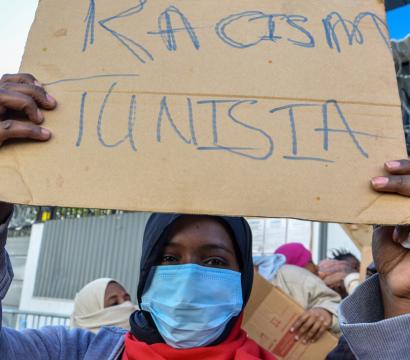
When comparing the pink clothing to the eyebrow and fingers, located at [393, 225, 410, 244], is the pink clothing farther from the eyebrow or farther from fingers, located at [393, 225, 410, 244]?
fingers, located at [393, 225, 410, 244]

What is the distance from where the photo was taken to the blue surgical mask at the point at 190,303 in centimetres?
157

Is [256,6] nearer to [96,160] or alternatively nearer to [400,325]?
[96,160]

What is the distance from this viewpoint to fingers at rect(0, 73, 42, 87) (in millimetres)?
1231

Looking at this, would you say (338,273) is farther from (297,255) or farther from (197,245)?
(197,245)

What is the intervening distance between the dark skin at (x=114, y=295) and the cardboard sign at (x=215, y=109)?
2.58 metres

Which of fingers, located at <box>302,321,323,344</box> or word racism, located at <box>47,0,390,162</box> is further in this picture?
fingers, located at <box>302,321,323,344</box>

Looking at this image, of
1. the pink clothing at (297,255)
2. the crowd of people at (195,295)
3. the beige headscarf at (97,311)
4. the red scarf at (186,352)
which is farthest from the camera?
the pink clothing at (297,255)

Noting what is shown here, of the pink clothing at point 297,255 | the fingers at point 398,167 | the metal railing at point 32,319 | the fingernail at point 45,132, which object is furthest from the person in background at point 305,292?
the metal railing at point 32,319

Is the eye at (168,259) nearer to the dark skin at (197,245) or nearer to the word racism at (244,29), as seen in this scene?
the dark skin at (197,245)

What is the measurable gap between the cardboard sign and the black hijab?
515 mm

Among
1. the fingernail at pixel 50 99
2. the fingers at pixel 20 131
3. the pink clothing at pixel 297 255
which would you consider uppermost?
the fingernail at pixel 50 99

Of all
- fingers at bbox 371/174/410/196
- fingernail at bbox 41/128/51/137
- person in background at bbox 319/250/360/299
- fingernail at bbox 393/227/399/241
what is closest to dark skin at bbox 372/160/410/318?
fingernail at bbox 393/227/399/241

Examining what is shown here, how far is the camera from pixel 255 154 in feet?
3.83

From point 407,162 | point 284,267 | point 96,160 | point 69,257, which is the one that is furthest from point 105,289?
point 69,257
